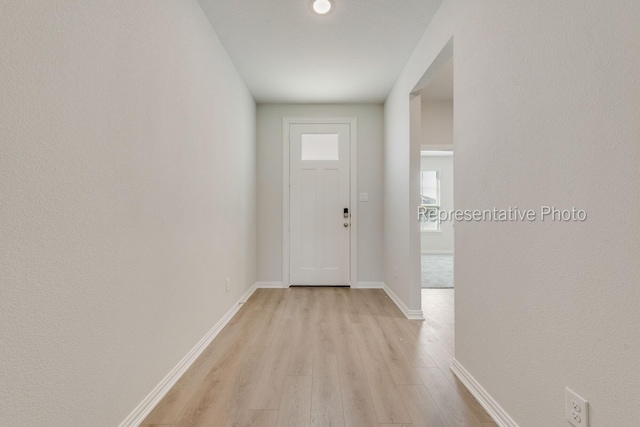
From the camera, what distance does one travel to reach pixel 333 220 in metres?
4.11

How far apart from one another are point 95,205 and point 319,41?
86.8 inches

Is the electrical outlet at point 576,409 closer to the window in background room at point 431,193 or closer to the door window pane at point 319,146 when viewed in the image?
the door window pane at point 319,146

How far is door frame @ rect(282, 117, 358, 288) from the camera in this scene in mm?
4070

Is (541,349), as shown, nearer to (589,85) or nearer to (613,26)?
(589,85)

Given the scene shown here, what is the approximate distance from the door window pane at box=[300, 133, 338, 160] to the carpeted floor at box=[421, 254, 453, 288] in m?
2.22

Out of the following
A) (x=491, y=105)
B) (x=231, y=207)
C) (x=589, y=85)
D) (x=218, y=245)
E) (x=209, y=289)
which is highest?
(x=491, y=105)

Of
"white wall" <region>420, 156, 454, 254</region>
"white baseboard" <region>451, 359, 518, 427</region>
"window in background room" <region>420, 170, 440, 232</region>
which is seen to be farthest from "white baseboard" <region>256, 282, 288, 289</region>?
"window in background room" <region>420, 170, 440, 232</region>

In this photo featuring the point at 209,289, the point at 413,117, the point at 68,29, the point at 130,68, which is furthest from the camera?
the point at 413,117

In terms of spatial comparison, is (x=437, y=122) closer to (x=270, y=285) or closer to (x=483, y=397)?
(x=270, y=285)

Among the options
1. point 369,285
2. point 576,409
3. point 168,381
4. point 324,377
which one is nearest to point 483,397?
point 576,409

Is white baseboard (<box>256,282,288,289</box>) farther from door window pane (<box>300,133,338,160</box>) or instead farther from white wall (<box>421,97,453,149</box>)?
white wall (<box>421,97,453,149</box>)

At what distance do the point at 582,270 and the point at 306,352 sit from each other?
1.70m

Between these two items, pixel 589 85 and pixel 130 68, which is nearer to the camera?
pixel 589 85

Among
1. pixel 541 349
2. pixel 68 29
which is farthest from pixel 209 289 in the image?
pixel 541 349
